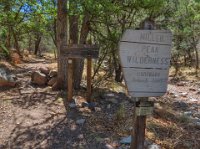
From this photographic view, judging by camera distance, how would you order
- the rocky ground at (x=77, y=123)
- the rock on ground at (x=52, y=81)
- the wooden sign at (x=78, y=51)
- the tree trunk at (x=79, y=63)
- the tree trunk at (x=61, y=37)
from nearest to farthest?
1. the rocky ground at (x=77, y=123)
2. the wooden sign at (x=78, y=51)
3. the tree trunk at (x=61, y=37)
4. the tree trunk at (x=79, y=63)
5. the rock on ground at (x=52, y=81)

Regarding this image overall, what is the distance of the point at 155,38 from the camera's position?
132 inches

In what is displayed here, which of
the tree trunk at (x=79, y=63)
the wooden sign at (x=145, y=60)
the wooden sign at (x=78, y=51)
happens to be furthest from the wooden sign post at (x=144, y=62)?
the tree trunk at (x=79, y=63)

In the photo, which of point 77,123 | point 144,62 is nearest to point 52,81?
point 77,123

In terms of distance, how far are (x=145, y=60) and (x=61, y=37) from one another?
4777 mm

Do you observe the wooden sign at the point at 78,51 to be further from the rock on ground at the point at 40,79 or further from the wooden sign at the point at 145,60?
the wooden sign at the point at 145,60

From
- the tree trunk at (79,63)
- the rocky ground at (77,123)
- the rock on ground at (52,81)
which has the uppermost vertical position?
the tree trunk at (79,63)

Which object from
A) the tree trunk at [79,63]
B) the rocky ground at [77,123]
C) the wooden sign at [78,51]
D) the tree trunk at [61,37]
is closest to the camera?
the rocky ground at [77,123]

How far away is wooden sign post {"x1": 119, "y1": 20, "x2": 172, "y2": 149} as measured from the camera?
3268 millimetres

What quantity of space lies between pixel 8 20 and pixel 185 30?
10.8m

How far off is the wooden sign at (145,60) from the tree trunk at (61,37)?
4.39 metres

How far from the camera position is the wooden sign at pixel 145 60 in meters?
3.27

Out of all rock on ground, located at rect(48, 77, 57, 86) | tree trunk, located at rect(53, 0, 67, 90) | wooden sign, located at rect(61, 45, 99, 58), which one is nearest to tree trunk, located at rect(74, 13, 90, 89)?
tree trunk, located at rect(53, 0, 67, 90)

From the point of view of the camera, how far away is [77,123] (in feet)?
18.7

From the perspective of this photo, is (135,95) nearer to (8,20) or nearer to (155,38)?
(155,38)
